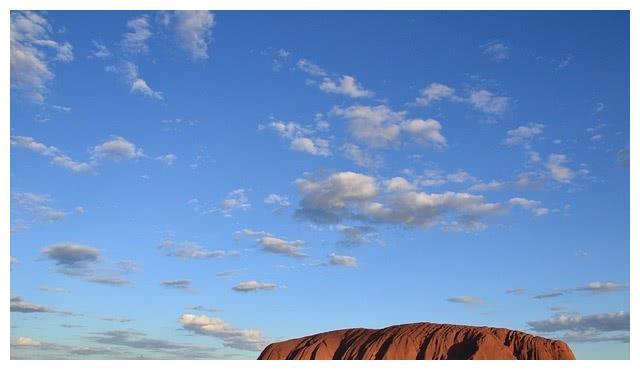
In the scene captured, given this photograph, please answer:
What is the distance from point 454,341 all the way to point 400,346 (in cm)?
566

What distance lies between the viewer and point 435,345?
74.0 meters

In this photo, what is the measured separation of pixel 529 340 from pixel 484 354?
5982mm

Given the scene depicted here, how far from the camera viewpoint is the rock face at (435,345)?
233 feet

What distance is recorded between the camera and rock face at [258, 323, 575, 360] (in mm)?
71125
